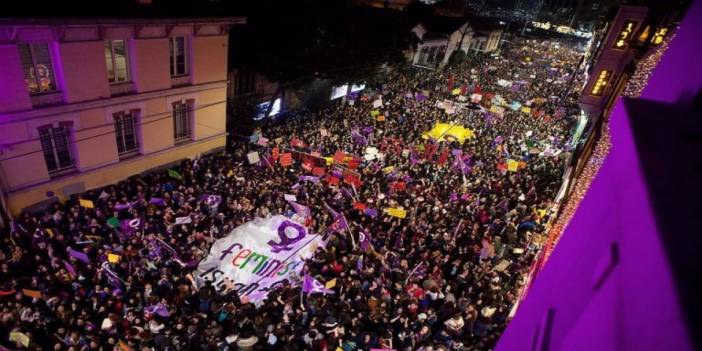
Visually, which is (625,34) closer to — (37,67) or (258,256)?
(258,256)

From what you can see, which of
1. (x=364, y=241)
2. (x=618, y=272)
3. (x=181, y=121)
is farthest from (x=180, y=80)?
(x=618, y=272)

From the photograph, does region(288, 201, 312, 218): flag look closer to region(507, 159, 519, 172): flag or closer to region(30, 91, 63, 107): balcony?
region(30, 91, 63, 107): balcony

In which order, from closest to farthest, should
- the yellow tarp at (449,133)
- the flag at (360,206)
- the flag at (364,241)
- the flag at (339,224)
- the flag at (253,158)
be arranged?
1. the flag at (364,241)
2. the flag at (339,224)
3. the flag at (360,206)
4. the flag at (253,158)
5. the yellow tarp at (449,133)

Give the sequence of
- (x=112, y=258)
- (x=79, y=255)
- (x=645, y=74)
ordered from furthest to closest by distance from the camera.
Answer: (x=112, y=258)
(x=79, y=255)
(x=645, y=74)

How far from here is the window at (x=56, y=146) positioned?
44.9 ft

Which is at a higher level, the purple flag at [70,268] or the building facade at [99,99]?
the building facade at [99,99]

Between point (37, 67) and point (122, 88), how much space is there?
2741 millimetres

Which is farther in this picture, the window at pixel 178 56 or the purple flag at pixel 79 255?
the window at pixel 178 56

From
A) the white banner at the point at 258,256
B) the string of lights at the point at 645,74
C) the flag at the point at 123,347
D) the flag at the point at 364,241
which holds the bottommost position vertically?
the white banner at the point at 258,256

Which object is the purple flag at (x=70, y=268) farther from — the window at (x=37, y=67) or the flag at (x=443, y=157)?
the flag at (x=443, y=157)

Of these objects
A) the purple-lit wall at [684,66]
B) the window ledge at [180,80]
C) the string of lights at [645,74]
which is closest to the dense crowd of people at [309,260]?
the window ledge at [180,80]

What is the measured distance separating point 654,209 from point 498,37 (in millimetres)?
65159

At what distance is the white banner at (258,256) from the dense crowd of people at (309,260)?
396 mm

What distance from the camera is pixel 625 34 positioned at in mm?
21250
